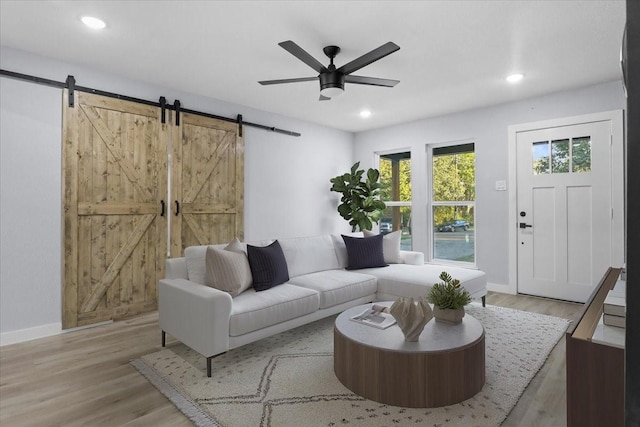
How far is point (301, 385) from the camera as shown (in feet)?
7.52

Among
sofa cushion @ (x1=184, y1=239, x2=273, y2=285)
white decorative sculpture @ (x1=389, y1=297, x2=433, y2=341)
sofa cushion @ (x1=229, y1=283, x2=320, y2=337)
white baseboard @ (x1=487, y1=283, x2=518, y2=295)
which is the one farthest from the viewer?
white baseboard @ (x1=487, y1=283, x2=518, y2=295)

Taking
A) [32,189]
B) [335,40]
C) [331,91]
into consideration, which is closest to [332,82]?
[331,91]

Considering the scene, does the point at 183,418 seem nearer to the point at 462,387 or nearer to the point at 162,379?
the point at 162,379

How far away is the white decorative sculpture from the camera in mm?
2137

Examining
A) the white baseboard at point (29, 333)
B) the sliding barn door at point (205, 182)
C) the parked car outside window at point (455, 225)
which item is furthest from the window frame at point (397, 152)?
the white baseboard at point (29, 333)

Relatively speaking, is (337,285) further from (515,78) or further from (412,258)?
(515,78)

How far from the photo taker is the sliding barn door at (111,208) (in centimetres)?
353

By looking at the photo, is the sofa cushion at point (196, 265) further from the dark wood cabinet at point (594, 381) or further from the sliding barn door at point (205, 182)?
the dark wood cabinet at point (594, 381)

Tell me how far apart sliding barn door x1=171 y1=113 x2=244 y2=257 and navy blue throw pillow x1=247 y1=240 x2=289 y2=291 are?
1493mm

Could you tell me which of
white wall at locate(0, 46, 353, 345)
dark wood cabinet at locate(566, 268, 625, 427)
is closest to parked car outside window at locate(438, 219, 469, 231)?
dark wood cabinet at locate(566, 268, 625, 427)

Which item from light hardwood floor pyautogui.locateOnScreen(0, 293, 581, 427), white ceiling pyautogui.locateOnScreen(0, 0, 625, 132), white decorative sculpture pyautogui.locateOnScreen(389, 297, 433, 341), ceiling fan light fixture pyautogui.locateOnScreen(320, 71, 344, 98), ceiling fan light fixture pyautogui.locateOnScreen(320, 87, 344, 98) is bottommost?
light hardwood floor pyautogui.locateOnScreen(0, 293, 581, 427)

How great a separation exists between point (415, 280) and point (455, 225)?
2330 mm

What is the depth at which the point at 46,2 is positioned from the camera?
2.51m

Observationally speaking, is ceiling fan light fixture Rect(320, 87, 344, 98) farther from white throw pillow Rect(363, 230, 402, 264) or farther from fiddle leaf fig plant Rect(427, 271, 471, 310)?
white throw pillow Rect(363, 230, 402, 264)
